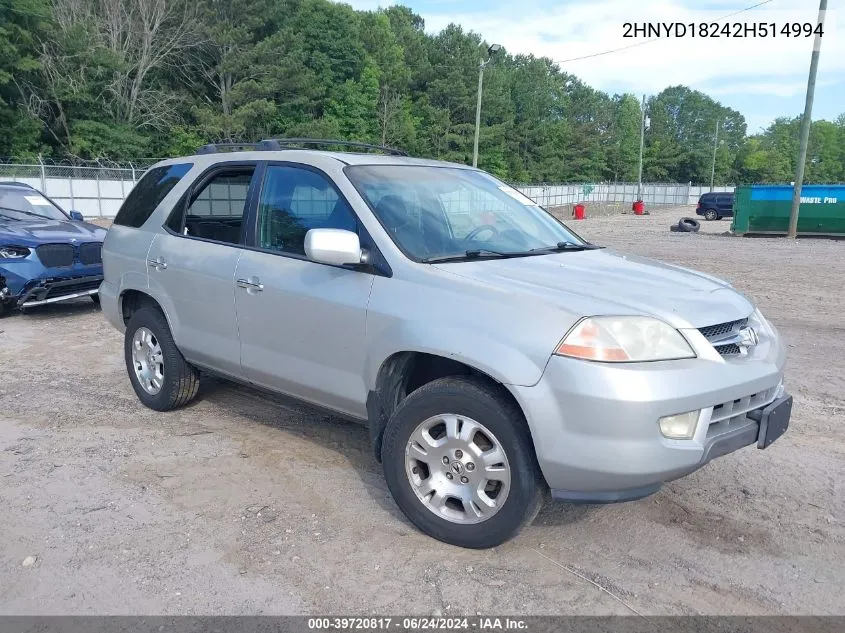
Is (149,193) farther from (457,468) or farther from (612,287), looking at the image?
(612,287)

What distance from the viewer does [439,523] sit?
3453mm

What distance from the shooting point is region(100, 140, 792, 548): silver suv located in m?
3.04

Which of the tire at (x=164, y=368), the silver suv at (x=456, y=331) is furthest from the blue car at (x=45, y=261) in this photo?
the silver suv at (x=456, y=331)

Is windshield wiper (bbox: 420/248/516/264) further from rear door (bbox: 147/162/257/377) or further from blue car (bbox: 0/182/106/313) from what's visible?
blue car (bbox: 0/182/106/313)

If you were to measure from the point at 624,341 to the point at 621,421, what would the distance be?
337 millimetres

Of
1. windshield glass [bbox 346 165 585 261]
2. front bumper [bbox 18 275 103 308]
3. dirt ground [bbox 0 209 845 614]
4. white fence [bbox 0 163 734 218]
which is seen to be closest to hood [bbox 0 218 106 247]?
front bumper [bbox 18 275 103 308]

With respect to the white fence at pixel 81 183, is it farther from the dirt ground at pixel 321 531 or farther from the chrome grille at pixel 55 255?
the dirt ground at pixel 321 531

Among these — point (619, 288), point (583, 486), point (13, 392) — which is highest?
point (619, 288)

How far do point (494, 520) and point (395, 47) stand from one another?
69594 mm

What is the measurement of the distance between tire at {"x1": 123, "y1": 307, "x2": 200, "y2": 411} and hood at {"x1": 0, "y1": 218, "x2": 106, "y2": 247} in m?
4.07

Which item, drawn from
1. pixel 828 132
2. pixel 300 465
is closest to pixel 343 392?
pixel 300 465

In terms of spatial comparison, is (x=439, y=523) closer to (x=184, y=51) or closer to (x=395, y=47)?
(x=184, y=51)

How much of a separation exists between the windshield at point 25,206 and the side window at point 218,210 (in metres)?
5.91

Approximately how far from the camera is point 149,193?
5.50m
